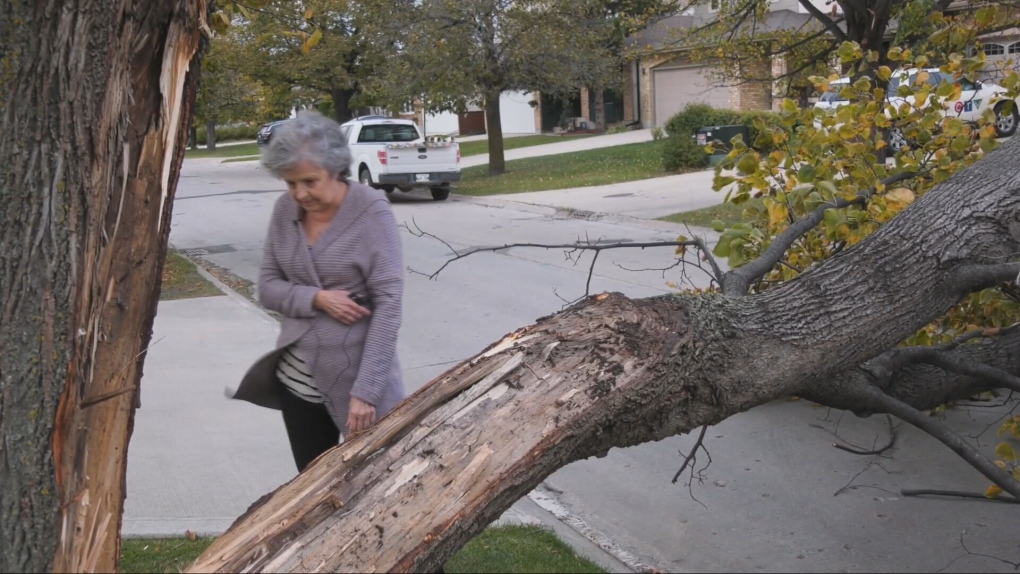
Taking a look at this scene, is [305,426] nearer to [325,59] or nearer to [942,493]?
[942,493]

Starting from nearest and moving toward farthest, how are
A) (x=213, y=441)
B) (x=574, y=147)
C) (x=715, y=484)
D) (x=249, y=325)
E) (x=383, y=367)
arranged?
(x=383, y=367), (x=715, y=484), (x=213, y=441), (x=249, y=325), (x=574, y=147)

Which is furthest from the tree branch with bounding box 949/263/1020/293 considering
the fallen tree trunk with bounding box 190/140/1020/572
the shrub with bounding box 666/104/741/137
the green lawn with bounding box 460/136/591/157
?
the green lawn with bounding box 460/136/591/157

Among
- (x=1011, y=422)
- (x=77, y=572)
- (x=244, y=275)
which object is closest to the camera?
(x=77, y=572)

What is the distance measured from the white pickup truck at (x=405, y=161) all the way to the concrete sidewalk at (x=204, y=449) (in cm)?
1165

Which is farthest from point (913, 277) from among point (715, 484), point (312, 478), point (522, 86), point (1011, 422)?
point (522, 86)

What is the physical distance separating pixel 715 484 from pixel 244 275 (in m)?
8.90

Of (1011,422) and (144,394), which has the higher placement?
(1011,422)

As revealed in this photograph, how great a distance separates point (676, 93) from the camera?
38.2m

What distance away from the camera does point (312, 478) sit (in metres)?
2.77

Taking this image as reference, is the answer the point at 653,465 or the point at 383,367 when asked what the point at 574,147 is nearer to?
the point at 653,465

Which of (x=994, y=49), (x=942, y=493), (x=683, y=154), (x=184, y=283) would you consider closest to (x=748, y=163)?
(x=942, y=493)

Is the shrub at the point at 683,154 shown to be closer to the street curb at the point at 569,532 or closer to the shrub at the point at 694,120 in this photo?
the shrub at the point at 694,120

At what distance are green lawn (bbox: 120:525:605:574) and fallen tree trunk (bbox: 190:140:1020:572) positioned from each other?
4.83 feet

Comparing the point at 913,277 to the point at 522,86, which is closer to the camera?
the point at 913,277
